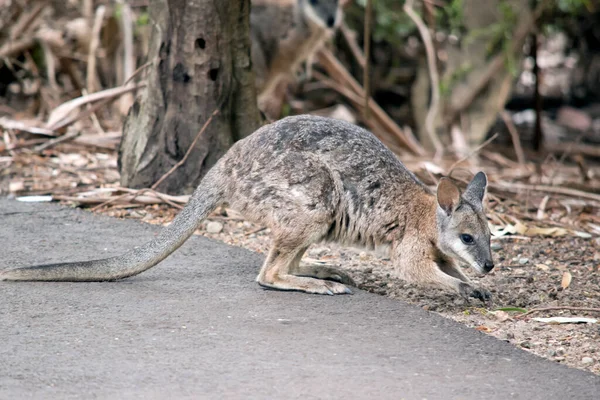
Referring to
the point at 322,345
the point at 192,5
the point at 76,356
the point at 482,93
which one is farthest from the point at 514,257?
the point at 482,93

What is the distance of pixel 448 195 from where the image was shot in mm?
5215

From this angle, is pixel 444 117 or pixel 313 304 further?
pixel 444 117

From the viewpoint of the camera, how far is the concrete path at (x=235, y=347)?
11.8 ft

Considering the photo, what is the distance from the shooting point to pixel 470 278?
583cm

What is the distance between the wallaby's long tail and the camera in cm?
486

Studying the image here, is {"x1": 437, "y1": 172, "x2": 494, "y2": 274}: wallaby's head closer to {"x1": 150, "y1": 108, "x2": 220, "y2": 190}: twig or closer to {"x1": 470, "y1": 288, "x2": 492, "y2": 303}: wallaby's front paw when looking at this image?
{"x1": 470, "y1": 288, "x2": 492, "y2": 303}: wallaby's front paw

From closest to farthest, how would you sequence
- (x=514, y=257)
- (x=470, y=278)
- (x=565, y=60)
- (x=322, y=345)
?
(x=322, y=345)
(x=470, y=278)
(x=514, y=257)
(x=565, y=60)

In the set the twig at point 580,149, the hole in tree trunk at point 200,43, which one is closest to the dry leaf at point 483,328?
the hole in tree trunk at point 200,43

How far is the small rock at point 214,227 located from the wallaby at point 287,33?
5.01m

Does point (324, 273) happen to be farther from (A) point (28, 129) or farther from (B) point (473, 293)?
(A) point (28, 129)

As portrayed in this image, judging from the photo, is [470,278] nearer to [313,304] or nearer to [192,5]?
[313,304]

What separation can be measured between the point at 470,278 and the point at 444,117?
694 centimetres

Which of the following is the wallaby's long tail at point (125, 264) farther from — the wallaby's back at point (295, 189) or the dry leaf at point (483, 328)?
the dry leaf at point (483, 328)

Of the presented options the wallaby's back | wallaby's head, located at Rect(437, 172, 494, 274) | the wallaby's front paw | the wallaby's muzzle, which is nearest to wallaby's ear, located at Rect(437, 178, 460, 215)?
wallaby's head, located at Rect(437, 172, 494, 274)
